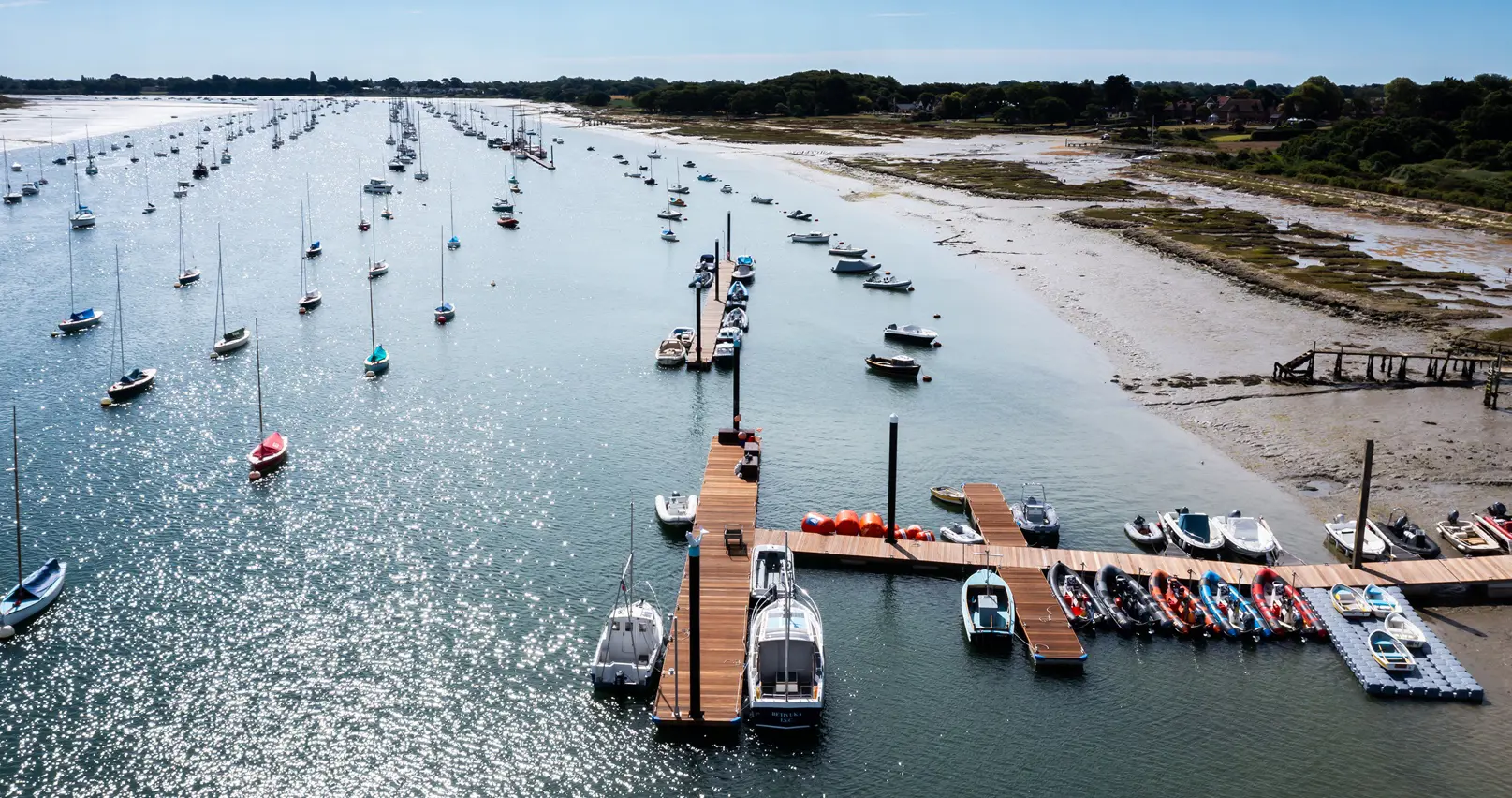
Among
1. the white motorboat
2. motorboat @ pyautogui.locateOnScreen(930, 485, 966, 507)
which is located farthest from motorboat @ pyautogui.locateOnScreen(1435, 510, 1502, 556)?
the white motorboat

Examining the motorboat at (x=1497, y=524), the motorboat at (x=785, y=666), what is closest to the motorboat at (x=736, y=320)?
the motorboat at (x=785, y=666)

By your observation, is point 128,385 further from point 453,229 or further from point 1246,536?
point 453,229

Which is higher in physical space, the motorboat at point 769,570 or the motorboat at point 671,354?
the motorboat at point 671,354

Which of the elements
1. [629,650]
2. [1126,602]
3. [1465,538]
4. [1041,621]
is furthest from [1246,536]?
[629,650]

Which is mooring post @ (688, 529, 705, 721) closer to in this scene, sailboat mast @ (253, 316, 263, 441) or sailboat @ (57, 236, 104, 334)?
sailboat mast @ (253, 316, 263, 441)

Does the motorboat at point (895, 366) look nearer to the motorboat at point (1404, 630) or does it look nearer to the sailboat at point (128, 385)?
the motorboat at point (1404, 630)

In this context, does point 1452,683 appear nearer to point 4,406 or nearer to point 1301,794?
point 1301,794

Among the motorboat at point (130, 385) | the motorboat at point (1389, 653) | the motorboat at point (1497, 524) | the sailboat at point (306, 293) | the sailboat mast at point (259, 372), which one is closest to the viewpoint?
the motorboat at point (1389, 653)
